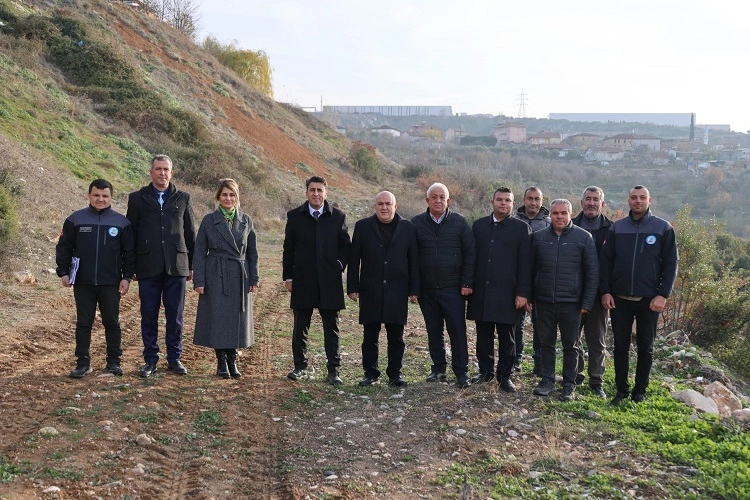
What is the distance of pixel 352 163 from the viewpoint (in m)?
42.9

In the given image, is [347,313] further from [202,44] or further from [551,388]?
[202,44]

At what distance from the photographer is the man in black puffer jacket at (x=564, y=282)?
6.59m

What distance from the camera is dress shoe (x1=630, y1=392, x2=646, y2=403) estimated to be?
6648 millimetres

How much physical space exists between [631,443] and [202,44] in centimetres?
5571

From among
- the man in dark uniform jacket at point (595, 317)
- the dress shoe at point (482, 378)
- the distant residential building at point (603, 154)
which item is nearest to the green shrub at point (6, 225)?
the dress shoe at point (482, 378)

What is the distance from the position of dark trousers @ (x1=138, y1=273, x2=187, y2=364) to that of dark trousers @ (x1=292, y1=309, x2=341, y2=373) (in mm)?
1142

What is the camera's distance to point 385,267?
6.75 meters

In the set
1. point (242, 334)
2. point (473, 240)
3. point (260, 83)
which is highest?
point (260, 83)

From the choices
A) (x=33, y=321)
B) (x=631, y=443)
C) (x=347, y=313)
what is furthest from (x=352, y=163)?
(x=631, y=443)

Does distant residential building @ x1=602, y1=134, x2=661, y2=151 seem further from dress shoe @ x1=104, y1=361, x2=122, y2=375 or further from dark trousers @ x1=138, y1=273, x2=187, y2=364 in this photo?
dress shoe @ x1=104, y1=361, x2=122, y2=375

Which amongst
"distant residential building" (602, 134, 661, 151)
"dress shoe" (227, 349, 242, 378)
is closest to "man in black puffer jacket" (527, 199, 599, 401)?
"dress shoe" (227, 349, 242, 378)

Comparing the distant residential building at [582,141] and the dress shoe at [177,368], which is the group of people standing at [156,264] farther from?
the distant residential building at [582,141]

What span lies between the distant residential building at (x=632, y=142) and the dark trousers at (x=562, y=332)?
101 m

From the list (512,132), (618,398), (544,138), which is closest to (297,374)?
(618,398)
